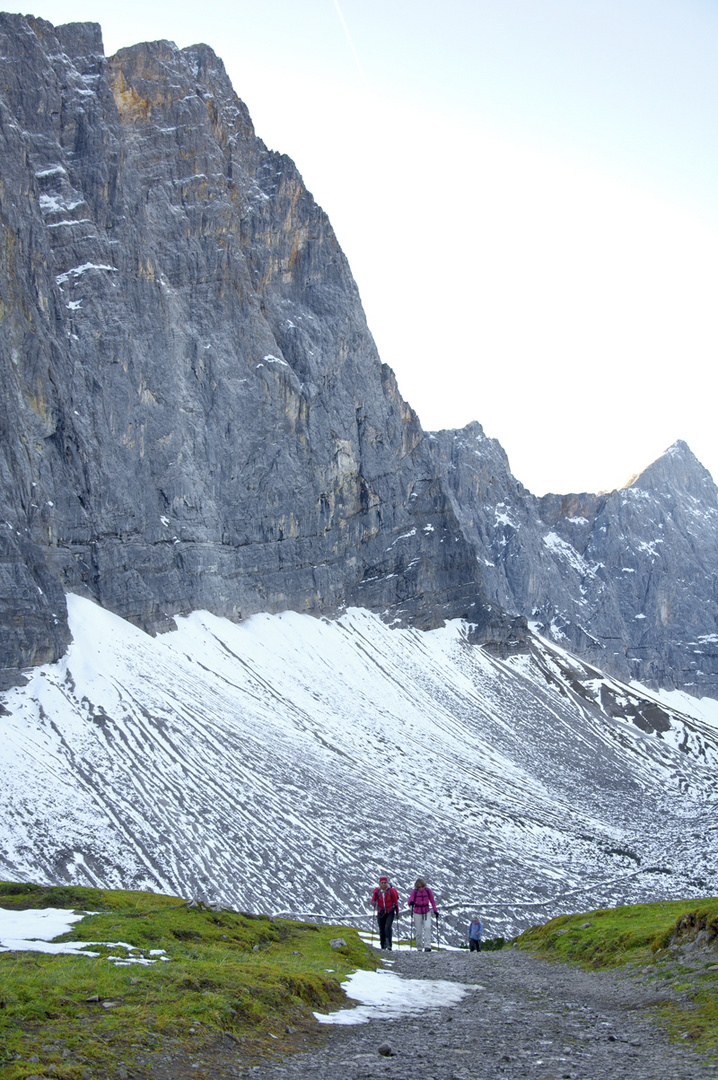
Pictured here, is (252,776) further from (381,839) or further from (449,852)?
(449,852)

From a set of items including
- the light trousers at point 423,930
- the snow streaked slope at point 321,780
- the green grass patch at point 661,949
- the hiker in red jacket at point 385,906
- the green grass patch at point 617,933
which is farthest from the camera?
the snow streaked slope at point 321,780

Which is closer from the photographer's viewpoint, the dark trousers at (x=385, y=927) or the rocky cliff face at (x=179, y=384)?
the dark trousers at (x=385, y=927)

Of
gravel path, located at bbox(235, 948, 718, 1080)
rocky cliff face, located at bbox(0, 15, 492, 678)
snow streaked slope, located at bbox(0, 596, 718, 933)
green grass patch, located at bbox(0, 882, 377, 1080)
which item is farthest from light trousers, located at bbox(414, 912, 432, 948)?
rocky cliff face, located at bbox(0, 15, 492, 678)

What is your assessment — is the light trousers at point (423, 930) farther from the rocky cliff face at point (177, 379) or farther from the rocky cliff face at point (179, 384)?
the rocky cliff face at point (177, 379)

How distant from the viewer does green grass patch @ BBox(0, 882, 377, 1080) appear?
30.8 ft

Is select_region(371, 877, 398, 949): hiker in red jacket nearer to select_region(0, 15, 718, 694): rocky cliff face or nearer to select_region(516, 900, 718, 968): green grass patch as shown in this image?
select_region(516, 900, 718, 968): green grass patch

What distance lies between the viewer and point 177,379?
4306 inches

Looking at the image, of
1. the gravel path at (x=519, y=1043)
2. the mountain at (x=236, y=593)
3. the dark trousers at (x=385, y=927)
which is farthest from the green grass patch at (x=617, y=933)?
the mountain at (x=236, y=593)

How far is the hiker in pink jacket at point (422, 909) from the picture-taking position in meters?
Answer: 24.9

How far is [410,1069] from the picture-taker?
980cm

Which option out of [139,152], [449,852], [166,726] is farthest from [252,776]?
[139,152]

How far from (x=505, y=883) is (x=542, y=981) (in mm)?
49900

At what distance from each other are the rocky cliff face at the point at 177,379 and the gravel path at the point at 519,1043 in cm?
6477

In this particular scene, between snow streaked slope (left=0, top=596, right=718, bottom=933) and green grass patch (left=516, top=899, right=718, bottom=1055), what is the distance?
28006 mm
